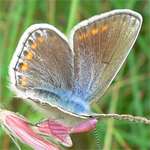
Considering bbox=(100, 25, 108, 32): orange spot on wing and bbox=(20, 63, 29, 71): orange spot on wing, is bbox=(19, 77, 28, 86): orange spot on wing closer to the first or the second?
bbox=(20, 63, 29, 71): orange spot on wing

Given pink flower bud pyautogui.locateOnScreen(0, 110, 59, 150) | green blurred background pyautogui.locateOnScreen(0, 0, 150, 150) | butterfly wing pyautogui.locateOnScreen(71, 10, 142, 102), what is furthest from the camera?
green blurred background pyautogui.locateOnScreen(0, 0, 150, 150)

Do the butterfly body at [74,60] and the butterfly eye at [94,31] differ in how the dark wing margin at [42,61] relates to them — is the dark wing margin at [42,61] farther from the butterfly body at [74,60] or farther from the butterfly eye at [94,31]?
the butterfly eye at [94,31]

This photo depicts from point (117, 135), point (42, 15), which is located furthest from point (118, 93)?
point (42, 15)

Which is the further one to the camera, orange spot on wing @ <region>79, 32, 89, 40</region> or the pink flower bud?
orange spot on wing @ <region>79, 32, 89, 40</region>

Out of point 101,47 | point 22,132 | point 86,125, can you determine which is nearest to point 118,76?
point 101,47

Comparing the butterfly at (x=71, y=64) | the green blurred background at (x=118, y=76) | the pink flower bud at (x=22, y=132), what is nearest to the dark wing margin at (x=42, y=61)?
the butterfly at (x=71, y=64)

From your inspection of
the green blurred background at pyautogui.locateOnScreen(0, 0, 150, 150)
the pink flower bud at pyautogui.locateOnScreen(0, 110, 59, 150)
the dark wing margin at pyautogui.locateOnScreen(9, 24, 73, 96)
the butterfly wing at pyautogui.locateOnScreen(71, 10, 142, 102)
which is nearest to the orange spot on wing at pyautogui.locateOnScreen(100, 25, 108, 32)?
the butterfly wing at pyautogui.locateOnScreen(71, 10, 142, 102)
